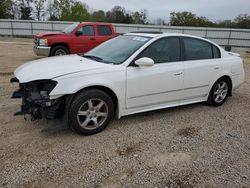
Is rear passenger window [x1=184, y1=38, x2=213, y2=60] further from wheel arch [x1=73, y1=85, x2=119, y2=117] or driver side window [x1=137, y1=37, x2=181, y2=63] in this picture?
wheel arch [x1=73, y1=85, x2=119, y2=117]

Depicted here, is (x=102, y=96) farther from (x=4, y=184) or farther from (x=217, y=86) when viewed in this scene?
(x=217, y=86)

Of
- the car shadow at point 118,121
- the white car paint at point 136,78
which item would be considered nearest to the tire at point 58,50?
the white car paint at point 136,78

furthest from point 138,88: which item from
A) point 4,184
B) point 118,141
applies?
point 4,184

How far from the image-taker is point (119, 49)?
14.0 ft

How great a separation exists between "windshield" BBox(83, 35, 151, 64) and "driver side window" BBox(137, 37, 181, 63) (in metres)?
0.17

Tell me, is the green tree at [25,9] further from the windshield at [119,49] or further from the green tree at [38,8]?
the windshield at [119,49]

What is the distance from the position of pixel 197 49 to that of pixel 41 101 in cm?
310

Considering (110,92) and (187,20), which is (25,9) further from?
(110,92)

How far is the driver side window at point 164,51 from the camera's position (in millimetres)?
4102

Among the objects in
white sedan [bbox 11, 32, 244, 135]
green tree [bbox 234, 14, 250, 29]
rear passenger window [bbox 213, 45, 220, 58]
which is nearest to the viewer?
white sedan [bbox 11, 32, 244, 135]

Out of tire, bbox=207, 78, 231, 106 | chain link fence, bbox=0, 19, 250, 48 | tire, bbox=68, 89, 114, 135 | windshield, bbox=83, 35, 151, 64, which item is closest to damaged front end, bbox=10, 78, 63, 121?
tire, bbox=68, 89, 114, 135

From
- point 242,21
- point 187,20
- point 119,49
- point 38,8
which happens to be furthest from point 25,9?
point 119,49

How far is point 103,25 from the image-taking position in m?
10.8

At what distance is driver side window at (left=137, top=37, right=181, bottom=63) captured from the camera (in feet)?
13.5
